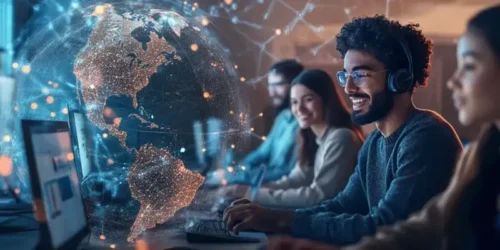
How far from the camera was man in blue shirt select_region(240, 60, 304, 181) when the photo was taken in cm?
129

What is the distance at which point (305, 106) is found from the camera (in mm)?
1363

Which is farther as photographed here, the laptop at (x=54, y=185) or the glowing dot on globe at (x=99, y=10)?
the glowing dot on globe at (x=99, y=10)

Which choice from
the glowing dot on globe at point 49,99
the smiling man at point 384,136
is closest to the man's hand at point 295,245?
the smiling man at point 384,136

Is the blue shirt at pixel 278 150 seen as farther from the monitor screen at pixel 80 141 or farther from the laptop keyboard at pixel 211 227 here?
the monitor screen at pixel 80 141

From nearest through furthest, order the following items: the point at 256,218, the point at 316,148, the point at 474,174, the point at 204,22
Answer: the point at 474,174 < the point at 256,218 < the point at 204,22 < the point at 316,148

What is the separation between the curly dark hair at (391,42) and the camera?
848 millimetres

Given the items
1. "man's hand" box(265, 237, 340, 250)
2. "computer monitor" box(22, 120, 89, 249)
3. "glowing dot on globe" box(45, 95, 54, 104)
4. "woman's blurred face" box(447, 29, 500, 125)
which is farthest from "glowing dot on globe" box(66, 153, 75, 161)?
"woman's blurred face" box(447, 29, 500, 125)

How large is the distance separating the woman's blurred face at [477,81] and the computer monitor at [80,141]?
68cm

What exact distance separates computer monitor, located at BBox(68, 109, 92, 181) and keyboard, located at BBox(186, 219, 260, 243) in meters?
0.24

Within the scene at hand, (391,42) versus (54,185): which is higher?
(391,42)

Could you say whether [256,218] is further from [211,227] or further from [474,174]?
[474,174]

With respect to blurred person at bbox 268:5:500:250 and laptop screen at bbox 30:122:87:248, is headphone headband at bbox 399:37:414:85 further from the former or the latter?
laptop screen at bbox 30:122:87:248

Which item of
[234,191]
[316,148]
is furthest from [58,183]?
[316,148]

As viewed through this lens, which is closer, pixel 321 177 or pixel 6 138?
pixel 6 138
